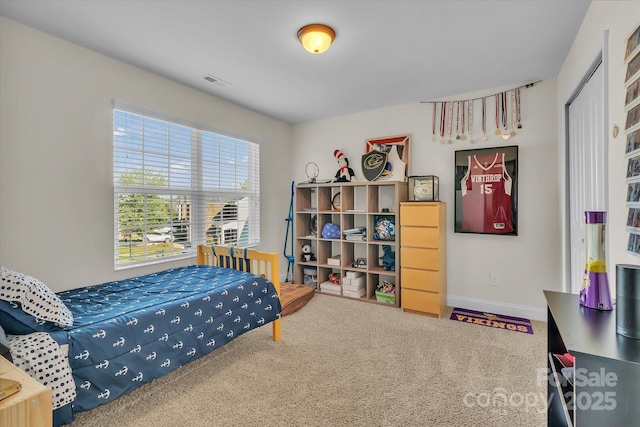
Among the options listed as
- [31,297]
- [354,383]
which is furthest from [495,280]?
[31,297]

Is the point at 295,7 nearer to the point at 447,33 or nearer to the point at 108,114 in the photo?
the point at 447,33

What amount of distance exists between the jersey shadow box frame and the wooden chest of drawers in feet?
0.91

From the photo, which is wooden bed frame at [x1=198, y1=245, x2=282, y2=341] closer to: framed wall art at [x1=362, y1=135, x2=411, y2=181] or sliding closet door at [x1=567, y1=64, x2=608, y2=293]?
framed wall art at [x1=362, y1=135, x2=411, y2=181]

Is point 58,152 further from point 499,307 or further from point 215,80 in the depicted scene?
point 499,307

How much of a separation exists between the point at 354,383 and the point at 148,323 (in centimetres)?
134

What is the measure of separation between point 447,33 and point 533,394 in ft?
8.12

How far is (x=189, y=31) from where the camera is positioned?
209 cm

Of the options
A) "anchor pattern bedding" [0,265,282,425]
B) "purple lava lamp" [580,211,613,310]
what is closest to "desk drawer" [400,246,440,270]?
"anchor pattern bedding" [0,265,282,425]

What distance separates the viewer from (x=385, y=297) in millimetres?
3465

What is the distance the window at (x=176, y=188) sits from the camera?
261cm

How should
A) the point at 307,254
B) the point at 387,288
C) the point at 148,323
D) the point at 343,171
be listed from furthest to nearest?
the point at 307,254
the point at 343,171
the point at 387,288
the point at 148,323

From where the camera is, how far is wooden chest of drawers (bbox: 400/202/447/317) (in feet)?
10.0

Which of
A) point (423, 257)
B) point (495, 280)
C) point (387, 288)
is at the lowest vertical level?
point (387, 288)

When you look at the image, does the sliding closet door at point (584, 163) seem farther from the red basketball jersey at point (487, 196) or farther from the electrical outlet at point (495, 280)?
the electrical outlet at point (495, 280)
